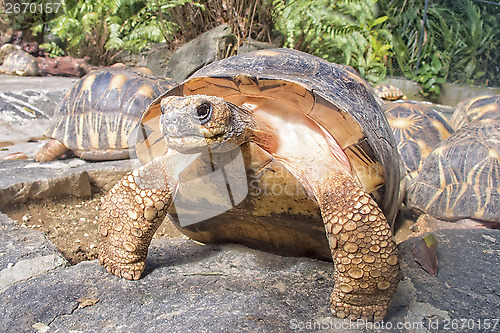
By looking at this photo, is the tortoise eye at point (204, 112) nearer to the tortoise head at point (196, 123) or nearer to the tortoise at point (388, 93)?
the tortoise head at point (196, 123)

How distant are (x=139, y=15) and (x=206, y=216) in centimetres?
739

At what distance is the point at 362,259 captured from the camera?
1329 millimetres

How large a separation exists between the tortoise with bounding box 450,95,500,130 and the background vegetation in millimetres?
2884

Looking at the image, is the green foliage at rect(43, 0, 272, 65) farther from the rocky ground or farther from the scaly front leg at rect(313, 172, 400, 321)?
the scaly front leg at rect(313, 172, 400, 321)

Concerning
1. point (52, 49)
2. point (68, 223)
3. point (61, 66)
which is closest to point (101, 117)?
point (68, 223)

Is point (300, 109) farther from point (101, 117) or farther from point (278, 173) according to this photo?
point (101, 117)

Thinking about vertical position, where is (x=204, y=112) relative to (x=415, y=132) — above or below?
above

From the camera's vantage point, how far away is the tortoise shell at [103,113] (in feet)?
12.7

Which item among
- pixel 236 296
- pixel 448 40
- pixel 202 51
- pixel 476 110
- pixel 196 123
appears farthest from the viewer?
pixel 448 40

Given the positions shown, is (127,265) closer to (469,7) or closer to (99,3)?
(99,3)

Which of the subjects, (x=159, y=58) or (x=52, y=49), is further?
(x=52, y=49)

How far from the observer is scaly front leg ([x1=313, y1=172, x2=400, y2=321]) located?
4.34 feet

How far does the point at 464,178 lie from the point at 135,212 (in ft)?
7.82

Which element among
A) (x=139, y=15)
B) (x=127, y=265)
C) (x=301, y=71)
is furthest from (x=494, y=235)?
(x=139, y=15)
